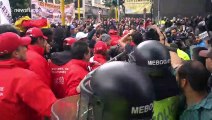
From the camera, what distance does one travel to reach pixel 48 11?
15.6 metres

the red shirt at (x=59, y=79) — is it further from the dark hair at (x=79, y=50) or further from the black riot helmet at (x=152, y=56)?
the black riot helmet at (x=152, y=56)

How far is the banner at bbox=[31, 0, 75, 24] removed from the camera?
14.5 m

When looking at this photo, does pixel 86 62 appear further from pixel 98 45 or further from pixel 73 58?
pixel 98 45

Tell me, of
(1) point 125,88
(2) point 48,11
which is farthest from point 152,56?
(2) point 48,11

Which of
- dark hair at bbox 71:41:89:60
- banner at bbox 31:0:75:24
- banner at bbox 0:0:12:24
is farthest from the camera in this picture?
banner at bbox 31:0:75:24

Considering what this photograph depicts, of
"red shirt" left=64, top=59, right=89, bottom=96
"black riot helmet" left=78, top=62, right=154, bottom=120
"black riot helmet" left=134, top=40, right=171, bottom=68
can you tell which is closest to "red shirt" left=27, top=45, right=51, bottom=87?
"red shirt" left=64, top=59, right=89, bottom=96

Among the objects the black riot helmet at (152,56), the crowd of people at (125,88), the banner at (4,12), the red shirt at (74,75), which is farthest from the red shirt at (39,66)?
the banner at (4,12)

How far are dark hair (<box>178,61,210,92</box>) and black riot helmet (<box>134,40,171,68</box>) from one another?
23 cm

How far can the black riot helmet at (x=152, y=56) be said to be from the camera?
3.06 m

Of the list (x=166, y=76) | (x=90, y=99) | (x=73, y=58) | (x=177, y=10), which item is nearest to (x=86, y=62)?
(x=73, y=58)

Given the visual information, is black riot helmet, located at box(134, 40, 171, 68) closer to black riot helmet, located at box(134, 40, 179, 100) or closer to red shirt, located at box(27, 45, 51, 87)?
black riot helmet, located at box(134, 40, 179, 100)

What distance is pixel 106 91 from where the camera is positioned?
190 centimetres

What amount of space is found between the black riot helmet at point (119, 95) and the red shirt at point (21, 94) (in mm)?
1078

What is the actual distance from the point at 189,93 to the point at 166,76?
0.21m
